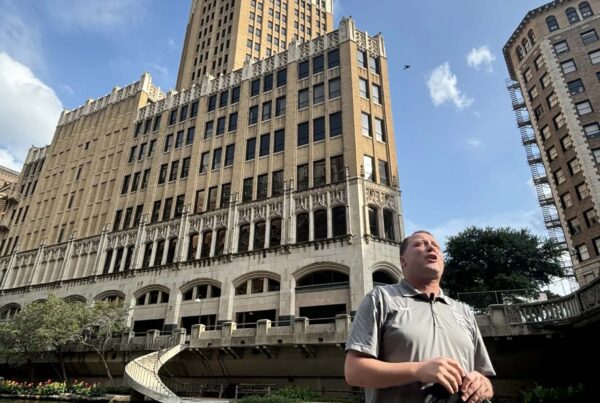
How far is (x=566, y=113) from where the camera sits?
40.5 metres

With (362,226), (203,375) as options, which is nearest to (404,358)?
(362,226)

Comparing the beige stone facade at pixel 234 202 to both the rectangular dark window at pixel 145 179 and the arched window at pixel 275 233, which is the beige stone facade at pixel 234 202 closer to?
the arched window at pixel 275 233

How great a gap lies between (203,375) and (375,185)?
19.2 m

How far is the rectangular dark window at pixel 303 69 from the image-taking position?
36875 mm

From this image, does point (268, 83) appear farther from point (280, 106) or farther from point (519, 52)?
point (519, 52)

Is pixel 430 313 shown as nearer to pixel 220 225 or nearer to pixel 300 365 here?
pixel 300 365

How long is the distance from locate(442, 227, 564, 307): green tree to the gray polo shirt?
106 feet

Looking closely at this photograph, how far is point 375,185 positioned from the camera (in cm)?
3014

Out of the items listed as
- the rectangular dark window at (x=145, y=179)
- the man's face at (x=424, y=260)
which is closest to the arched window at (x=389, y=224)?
the rectangular dark window at (x=145, y=179)

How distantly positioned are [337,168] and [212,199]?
504 inches

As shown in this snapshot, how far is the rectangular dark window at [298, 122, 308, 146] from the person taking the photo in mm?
33938

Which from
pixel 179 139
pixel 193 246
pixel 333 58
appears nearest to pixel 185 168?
pixel 179 139

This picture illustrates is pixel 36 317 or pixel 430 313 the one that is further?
pixel 36 317

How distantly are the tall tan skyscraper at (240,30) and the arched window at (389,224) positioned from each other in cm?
3915
